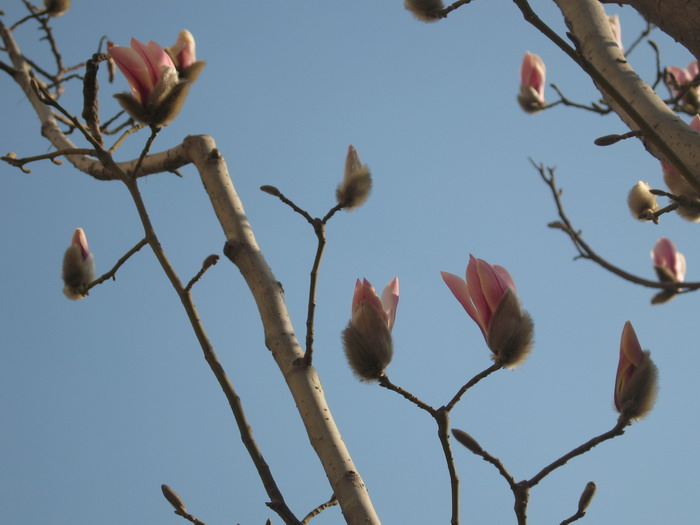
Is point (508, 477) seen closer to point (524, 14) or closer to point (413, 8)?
point (524, 14)

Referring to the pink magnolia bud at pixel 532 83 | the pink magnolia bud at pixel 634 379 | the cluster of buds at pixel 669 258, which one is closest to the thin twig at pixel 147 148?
the pink magnolia bud at pixel 634 379

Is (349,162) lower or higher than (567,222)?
higher

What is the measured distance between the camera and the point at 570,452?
1.04 m

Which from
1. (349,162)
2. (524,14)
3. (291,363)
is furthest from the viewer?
(349,162)

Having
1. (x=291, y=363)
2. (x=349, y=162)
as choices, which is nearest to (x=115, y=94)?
(x=349, y=162)

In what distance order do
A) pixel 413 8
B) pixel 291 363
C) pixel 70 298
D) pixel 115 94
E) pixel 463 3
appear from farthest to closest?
pixel 413 8, pixel 463 3, pixel 70 298, pixel 115 94, pixel 291 363

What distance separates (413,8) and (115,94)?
1030 mm

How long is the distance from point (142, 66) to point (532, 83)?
187 cm

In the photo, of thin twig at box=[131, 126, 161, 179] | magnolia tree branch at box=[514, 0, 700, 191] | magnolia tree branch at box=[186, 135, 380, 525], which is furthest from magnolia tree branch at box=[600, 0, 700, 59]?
thin twig at box=[131, 126, 161, 179]

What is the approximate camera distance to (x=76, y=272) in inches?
65.4

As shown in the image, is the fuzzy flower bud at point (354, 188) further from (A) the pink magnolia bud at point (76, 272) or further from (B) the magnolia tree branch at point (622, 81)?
(A) the pink magnolia bud at point (76, 272)

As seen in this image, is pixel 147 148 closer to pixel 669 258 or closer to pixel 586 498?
pixel 586 498

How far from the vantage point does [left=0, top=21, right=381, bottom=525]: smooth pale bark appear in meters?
1.02

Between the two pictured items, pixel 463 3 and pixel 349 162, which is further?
pixel 463 3
